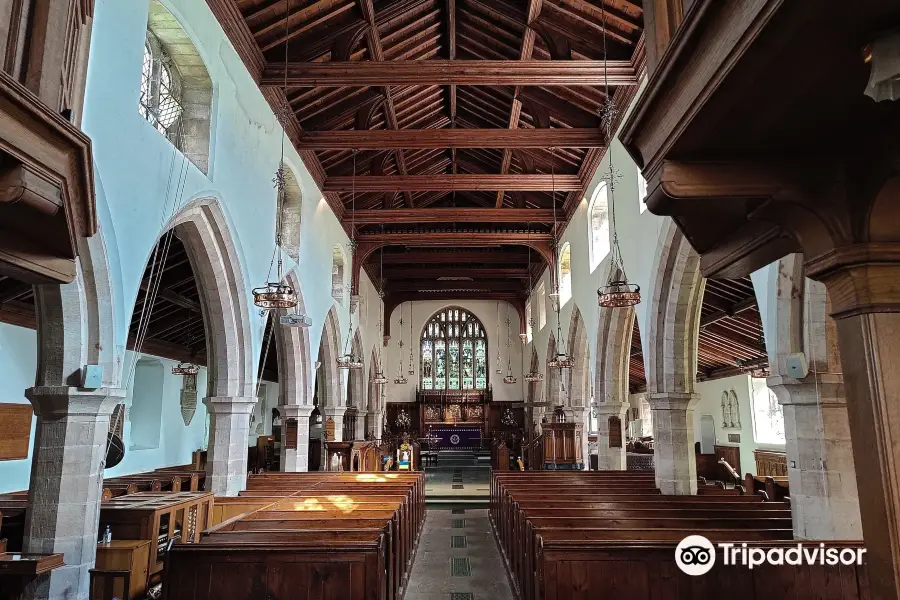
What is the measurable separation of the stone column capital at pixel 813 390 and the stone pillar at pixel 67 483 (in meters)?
5.93

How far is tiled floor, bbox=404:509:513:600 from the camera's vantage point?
659 centimetres

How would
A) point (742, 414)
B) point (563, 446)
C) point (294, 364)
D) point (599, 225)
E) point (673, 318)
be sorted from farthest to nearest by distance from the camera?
point (742, 414) → point (563, 446) → point (599, 225) → point (294, 364) → point (673, 318)

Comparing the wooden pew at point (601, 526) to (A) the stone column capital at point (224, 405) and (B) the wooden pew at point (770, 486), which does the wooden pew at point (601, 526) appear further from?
(A) the stone column capital at point (224, 405)

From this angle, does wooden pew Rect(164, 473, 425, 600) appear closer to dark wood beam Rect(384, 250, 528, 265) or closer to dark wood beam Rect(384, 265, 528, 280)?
dark wood beam Rect(384, 250, 528, 265)

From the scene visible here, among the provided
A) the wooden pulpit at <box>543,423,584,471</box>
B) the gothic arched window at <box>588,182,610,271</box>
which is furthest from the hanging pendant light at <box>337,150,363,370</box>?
the gothic arched window at <box>588,182,610,271</box>

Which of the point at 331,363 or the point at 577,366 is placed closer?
the point at 331,363

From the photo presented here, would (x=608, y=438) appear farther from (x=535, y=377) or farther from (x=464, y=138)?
(x=464, y=138)

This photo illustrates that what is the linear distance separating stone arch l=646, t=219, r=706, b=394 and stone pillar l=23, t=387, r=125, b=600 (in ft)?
22.7

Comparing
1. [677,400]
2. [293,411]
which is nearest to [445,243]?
[293,411]

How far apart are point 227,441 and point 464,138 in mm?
6324

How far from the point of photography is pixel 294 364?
1182 cm

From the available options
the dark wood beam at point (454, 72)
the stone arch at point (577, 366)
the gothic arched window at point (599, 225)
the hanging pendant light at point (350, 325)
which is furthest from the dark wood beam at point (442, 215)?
the dark wood beam at point (454, 72)

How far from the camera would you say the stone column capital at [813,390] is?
5234 millimetres

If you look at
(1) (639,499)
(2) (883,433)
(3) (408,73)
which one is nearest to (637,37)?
(3) (408,73)
